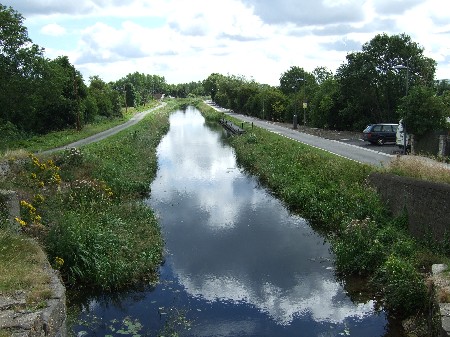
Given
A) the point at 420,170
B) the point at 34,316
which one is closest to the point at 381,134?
the point at 420,170

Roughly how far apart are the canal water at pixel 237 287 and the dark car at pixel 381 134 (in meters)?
14.2

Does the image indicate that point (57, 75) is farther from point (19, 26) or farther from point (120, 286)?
point (120, 286)

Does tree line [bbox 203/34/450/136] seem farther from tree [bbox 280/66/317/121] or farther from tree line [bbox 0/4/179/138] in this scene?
tree line [bbox 0/4/179/138]

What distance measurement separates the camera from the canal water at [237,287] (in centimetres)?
1090

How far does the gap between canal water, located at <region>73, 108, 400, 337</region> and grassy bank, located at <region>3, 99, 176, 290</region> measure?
641 mm

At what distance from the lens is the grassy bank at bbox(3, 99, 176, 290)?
12.4 metres

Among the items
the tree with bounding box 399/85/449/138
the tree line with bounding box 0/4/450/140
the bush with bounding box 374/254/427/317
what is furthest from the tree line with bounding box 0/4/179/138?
the bush with bounding box 374/254/427/317

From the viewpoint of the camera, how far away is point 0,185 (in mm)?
14805

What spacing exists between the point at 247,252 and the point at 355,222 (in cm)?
362

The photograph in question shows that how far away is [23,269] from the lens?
9789 mm

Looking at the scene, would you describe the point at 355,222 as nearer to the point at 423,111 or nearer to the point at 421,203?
the point at 421,203

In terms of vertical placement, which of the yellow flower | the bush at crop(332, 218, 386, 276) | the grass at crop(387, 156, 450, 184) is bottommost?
the bush at crop(332, 218, 386, 276)

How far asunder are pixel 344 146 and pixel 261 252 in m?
18.9

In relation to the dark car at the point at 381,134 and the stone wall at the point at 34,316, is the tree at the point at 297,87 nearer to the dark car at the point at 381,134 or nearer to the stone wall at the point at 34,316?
the dark car at the point at 381,134
